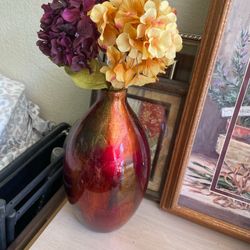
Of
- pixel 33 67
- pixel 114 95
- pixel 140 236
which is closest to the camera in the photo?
pixel 114 95

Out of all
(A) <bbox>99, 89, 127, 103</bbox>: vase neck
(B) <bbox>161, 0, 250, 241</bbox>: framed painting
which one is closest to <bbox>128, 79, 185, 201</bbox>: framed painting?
(B) <bbox>161, 0, 250, 241</bbox>: framed painting

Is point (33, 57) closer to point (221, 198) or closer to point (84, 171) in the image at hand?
point (84, 171)

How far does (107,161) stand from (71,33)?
0.78 ft

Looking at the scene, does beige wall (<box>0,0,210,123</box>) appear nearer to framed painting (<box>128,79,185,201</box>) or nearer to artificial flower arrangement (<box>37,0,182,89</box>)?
framed painting (<box>128,79,185,201</box>)

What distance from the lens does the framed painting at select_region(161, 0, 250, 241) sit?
539 millimetres

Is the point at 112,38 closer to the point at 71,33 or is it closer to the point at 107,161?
the point at 71,33

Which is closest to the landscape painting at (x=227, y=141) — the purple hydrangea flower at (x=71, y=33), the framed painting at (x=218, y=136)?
the framed painting at (x=218, y=136)

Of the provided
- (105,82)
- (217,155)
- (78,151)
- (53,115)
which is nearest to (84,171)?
(78,151)

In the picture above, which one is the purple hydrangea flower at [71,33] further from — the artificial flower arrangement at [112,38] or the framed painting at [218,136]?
the framed painting at [218,136]

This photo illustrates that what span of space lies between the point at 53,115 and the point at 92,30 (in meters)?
0.57

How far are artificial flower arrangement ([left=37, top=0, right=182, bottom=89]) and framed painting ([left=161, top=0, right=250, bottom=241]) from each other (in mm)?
150

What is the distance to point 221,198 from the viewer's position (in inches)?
25.7

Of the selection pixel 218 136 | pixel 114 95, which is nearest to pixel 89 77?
pixel 114 95

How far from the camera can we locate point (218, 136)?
0.61 metres
